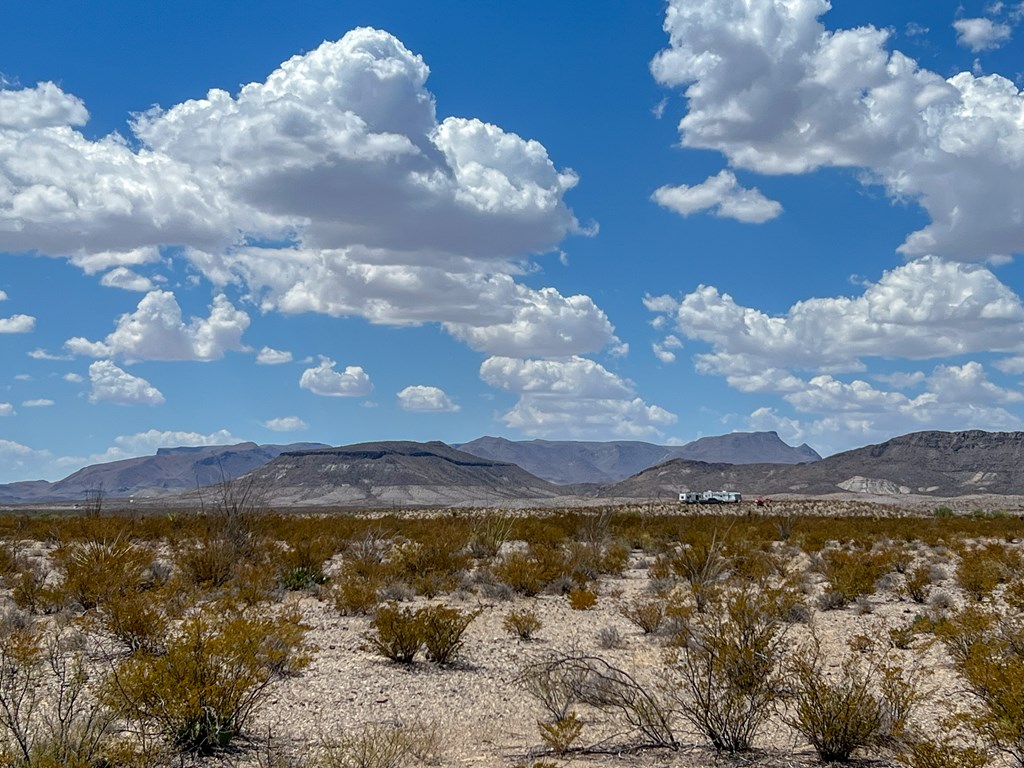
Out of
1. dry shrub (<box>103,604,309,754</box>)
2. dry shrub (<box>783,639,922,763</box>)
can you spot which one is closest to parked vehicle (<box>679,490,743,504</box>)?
dry shrub (<box>783,639,922,763</box>)

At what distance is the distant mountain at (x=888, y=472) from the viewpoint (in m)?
129

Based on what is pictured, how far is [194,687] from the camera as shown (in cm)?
703

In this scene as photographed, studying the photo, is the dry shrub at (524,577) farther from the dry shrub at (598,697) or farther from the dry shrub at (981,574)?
the dry shrub at (981,574)

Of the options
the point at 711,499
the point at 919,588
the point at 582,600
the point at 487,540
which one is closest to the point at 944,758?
the point at 582,600

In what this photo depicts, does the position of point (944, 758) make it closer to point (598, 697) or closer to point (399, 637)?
point (598, 697)

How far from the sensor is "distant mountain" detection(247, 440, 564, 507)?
145750mm

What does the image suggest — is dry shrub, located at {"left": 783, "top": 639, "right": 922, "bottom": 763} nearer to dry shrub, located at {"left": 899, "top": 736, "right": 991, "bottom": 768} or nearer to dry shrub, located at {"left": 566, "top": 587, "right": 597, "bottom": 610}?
dry shrub, located at {"left": 899, "top": 736, "right": 991, "bottom": 768}

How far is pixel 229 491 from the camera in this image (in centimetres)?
2050

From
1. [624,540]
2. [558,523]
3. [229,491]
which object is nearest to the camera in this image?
[229,491]

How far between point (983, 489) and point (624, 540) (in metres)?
116

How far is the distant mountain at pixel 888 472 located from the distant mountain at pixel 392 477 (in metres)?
24.0

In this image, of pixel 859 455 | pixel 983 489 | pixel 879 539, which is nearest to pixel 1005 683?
pixel 879 539

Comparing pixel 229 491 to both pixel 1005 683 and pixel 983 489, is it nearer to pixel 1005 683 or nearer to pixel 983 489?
pixel 1005 683

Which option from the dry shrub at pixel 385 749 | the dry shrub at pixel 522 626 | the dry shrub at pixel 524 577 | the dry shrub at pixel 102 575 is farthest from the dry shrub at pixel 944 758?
the dry shrub at pixel 524 577
